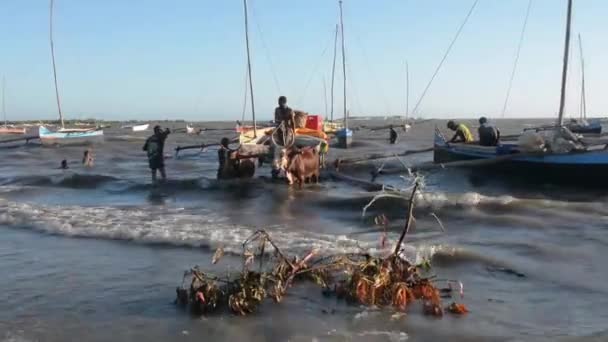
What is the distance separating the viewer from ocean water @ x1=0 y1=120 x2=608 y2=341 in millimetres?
5328

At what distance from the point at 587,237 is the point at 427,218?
2.94 meters

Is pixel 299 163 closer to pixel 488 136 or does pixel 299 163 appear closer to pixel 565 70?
pixel 488 136

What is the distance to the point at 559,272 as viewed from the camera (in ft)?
24.3

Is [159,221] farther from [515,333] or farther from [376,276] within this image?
[515,333]

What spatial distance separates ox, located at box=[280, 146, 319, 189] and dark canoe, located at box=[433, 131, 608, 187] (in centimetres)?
464

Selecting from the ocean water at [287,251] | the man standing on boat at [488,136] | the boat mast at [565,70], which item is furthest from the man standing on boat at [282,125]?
the boat mast at [565,70]

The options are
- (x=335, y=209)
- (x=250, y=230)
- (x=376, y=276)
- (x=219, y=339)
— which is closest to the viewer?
(x=219, y=339)

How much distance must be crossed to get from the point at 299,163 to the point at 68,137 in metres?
33.6

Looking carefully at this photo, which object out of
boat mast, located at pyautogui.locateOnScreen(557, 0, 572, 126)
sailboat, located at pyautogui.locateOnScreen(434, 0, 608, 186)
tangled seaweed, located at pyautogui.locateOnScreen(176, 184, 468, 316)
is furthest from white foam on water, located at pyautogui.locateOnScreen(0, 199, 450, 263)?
boat mast, located at pyautogui.locateOnScreen(557, 0, 572, 126)

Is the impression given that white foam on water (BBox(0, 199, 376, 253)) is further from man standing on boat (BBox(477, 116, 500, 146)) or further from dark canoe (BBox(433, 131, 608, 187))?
man standing on boat (BBox(477, 116, 500, 146))

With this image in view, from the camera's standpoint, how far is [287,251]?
28.0 ft

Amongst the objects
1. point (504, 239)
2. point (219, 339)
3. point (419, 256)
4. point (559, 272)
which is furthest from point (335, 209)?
point (219, 339)

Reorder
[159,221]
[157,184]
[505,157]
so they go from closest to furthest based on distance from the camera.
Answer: [159,221] < [505,157] < [157,184]

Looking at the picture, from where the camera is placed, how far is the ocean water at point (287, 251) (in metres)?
5.33
